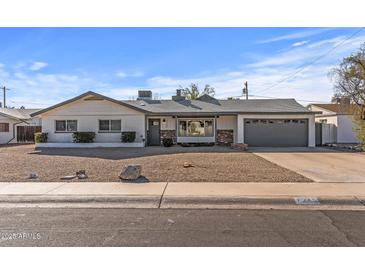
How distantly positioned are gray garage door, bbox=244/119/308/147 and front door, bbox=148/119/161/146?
678 cm

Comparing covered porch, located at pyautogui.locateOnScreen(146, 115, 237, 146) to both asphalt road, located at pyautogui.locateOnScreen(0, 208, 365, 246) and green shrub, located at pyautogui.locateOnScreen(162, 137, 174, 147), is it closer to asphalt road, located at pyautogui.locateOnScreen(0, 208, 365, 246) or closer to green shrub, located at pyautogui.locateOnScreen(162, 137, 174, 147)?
green shrub, located at pyautogui.locateOnScreen(162, 137, 174, 147)

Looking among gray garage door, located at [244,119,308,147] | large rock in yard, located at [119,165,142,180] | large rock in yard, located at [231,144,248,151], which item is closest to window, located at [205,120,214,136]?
gray garage door, located at [244,119,308,147]

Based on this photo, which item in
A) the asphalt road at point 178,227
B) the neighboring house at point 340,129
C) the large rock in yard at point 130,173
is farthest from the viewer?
the neighboring house at point 340,129

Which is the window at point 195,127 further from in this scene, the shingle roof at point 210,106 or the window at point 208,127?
the shingle roof at point 210,106

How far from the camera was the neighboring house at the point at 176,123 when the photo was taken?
982 inches

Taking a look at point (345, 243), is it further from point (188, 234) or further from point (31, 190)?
point (31, 190)

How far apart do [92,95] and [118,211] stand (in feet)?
61.9

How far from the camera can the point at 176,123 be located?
1046 inches

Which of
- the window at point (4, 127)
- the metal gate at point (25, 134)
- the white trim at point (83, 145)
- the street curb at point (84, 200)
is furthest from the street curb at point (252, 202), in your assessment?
the window at point (4, 127)

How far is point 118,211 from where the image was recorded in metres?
6.96

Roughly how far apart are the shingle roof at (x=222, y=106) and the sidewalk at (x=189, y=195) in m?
16.4

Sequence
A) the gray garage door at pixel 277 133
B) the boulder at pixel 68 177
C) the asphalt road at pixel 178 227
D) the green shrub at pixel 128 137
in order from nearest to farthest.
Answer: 1. the asphalt road at pixel 178 227
2. the boulder at pixel 68 177
3. the green shrub at pixel 128 137
4. the gray garage door at pixel 277 133

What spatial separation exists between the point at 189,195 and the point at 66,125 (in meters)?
19.5

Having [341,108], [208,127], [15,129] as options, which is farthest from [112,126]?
[341,108]
